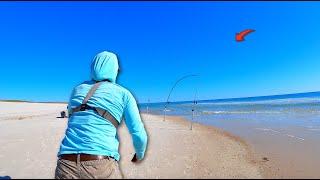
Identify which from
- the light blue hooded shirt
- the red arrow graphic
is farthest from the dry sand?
the light blue hooded shirt

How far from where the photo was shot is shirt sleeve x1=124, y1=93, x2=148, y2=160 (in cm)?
260

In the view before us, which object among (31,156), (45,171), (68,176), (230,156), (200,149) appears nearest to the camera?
(68,176)

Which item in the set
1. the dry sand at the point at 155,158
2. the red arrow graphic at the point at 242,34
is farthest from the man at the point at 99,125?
the dry sand at the point at 155,158

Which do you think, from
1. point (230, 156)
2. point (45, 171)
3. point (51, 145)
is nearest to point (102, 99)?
point (45, 171)

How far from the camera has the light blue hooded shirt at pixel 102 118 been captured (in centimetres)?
262

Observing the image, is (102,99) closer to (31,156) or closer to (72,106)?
(72,106)

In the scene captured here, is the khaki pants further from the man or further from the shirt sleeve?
the shirt sleeve

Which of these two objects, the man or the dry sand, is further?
the dry sand

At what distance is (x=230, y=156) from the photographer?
9773 millimetres

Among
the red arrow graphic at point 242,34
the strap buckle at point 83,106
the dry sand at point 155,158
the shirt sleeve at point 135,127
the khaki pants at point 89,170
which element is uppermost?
the red arrow graphic at point 242,34

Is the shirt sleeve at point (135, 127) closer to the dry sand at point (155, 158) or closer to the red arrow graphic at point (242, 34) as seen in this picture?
the red arrow graphic at point (242, 34)

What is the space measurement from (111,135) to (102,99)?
286 mm

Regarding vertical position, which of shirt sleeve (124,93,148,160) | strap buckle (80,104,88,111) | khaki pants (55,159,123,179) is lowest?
khaki pants (55,159,123,179)

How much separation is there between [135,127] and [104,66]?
0.48m
